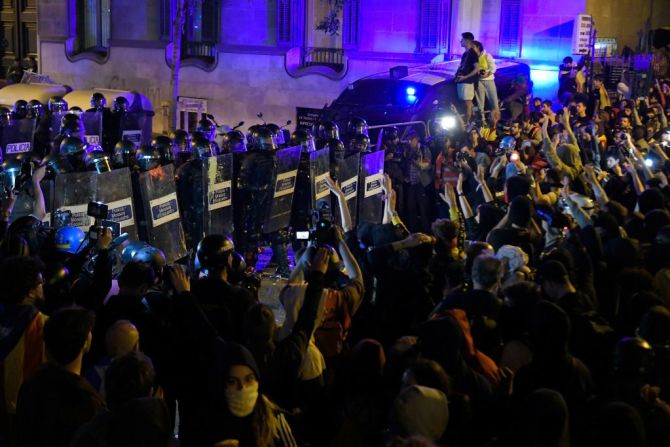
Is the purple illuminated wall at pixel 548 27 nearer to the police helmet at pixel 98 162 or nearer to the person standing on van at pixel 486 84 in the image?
the person standing on van at pixel 486 84

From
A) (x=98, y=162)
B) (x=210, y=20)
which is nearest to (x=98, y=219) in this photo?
(x=98, y=162)

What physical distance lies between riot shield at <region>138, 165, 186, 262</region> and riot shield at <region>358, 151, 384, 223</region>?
2.69 meters

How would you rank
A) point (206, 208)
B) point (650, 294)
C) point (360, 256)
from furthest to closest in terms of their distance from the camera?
1. point (206, 208)
2. point (360, 256)
3. point (650, 294)

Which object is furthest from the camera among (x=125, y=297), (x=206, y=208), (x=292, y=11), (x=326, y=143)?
(x=292, y=11)

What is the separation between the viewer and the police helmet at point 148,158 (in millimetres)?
8625

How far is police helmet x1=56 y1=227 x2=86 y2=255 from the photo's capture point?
20.6 feet

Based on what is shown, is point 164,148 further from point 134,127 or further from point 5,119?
point 134,127

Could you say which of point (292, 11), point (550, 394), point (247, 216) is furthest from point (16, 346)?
point (292, 11)

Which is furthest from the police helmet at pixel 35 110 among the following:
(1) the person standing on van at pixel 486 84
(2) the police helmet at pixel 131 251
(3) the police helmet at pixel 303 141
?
(2) the police helmet at pixel 131 251

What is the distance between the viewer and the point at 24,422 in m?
3.62

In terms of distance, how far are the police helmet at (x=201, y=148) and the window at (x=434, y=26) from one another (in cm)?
1461

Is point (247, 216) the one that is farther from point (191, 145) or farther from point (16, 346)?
point (16, 346)

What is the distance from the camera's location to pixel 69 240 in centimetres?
638

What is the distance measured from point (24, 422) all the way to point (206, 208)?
18.2 ft
